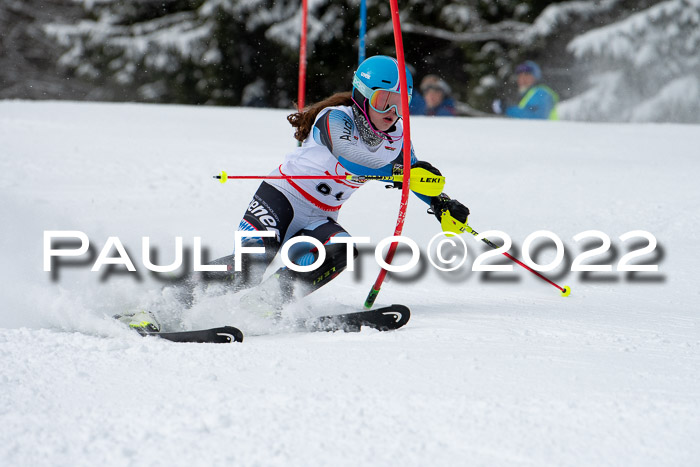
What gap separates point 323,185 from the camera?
352 cm

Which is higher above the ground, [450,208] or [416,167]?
[416,167]

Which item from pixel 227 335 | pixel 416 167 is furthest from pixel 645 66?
pixel 227 335

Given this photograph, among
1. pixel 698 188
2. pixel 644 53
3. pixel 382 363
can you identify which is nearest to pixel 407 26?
pixel 644 53

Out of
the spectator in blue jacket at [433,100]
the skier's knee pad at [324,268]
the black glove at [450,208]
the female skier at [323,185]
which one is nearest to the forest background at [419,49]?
the spectator in blue jacket at [433,100]

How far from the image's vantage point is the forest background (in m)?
12.6

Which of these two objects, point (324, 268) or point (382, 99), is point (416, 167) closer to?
point (382, 99)

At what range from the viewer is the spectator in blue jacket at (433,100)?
29.8 feet

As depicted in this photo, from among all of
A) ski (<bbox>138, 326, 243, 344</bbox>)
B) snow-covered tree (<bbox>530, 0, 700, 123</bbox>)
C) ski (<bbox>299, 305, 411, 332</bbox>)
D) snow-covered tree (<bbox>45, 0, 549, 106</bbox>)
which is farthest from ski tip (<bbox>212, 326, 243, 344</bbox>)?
snow-covered tree (<bbox>45, 0, 549, 106</bbox>)

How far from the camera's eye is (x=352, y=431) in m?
1.93

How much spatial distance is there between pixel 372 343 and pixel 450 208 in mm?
992

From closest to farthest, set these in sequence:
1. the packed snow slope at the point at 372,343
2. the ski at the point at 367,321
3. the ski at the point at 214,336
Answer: the packed snow slope at the point at 372,343, the ski at the point at 214,336, the ski at the point at 367,321

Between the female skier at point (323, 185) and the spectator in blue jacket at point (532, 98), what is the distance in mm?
4903

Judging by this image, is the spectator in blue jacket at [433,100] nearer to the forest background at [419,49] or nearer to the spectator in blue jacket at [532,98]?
the spectator in blue jacket at [532,98]

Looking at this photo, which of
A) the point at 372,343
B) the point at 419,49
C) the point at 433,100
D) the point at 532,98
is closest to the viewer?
the point at 372,343
